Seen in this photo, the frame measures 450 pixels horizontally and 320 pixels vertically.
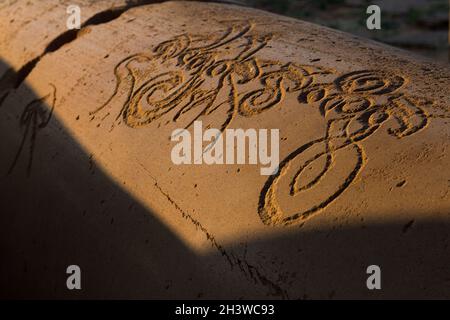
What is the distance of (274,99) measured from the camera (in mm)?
1650

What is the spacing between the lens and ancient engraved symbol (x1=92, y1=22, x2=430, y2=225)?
1.38 m

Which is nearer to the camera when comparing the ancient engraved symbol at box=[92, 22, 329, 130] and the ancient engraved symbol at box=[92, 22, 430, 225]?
the ancient engraved symbol at box=[92, 22, 430, 225]

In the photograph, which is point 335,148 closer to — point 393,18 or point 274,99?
point 274,99

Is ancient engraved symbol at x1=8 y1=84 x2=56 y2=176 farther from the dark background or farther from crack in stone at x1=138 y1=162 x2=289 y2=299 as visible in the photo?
the dark background

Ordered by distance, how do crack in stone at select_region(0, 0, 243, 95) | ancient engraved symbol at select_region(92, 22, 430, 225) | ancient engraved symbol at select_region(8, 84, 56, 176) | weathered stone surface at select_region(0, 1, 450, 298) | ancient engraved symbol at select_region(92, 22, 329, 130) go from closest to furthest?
weathered stone surface at select_region(0, 1, 450, 298), ancient engraved symbol at select_region(92, 22, 430, 225), ancient engraved symbol at select_region(92, 22, 329, 130), ancient engraved symbol at select_region(8, 84, 56, 176), crack in stone at select_region(0, 0, 243, 95)

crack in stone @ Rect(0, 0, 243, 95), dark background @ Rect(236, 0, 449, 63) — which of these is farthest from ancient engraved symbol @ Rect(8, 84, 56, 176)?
dark background @ Rect(236, 0, 449, 63)

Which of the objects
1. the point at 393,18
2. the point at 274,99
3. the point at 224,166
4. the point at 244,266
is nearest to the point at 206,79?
the point at 274,99

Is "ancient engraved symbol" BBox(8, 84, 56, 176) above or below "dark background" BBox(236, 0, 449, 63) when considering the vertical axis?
below

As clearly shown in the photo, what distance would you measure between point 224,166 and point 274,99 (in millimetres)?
256

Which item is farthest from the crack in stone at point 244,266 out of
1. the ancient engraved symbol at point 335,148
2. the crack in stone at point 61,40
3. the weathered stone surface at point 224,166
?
the crack in stone at point 61,40

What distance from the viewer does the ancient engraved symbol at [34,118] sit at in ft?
7.12

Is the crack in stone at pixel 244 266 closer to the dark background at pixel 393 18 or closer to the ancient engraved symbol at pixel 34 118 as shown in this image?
the ancient engraved symbol at pixel 34 118

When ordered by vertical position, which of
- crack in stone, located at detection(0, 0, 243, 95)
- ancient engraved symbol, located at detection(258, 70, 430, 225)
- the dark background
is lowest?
ancient engraved symbol, located at detection(258, 70, 430, 225)
